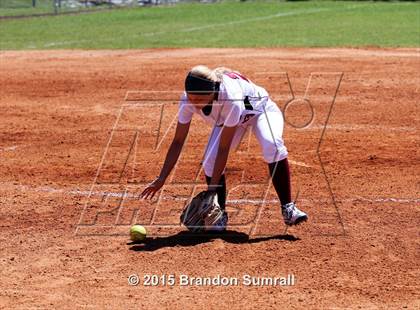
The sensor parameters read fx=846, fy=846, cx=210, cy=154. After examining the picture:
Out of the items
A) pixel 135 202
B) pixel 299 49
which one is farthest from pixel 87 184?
pixel 299 49

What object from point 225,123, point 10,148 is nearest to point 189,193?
point 225,123

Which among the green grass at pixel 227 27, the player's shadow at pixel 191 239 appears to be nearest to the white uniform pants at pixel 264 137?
the player's shadow at pixel 191 239

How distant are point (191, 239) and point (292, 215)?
0.95m

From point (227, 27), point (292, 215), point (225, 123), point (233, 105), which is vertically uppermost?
point (233, 105)

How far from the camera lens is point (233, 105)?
23.8 feet

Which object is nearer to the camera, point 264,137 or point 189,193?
point 264,137

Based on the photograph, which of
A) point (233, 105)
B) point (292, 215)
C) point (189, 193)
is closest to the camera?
point (233, 105)

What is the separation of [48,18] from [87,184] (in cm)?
2636

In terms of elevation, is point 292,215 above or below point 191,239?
above

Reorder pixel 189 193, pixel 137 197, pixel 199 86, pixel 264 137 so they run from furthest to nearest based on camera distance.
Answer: pixel 189 193 < pixel 137 197 < pixel 264 137 < pixel 199 86

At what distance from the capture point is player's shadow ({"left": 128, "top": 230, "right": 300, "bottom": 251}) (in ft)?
24.7

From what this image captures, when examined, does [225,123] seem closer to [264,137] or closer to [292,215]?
[264,137]

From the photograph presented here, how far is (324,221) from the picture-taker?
815cm

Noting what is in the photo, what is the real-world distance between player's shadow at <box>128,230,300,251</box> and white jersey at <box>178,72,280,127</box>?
1030 mm
